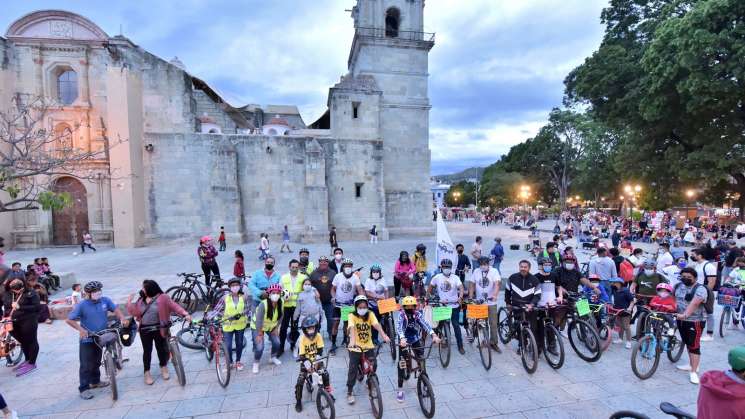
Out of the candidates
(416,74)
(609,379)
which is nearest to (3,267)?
(609,379)

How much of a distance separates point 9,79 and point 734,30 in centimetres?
3837

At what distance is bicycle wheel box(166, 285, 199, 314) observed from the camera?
355 inches

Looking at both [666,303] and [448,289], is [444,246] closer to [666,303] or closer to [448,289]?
[448,289]

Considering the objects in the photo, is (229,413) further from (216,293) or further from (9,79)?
(9,79)

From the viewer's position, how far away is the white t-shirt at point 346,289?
261 inches

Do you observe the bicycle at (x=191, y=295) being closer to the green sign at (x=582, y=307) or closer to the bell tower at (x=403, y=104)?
the green sign at (x=582, y=307)

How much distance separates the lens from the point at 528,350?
585 centimetres

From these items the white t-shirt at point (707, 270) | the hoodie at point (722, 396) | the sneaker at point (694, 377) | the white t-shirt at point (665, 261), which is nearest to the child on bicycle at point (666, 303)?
the sneaker at point (694, 377)

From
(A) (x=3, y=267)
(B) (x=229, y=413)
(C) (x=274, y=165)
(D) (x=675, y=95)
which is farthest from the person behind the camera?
(C) (x=274, y=165)

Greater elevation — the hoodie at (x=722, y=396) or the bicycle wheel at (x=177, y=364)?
the hoodie at (x=722, y=396)

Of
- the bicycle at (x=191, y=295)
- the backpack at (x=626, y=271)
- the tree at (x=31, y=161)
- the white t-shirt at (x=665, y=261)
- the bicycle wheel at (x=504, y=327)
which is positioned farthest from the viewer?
the bicycle at (x=191, y=295)

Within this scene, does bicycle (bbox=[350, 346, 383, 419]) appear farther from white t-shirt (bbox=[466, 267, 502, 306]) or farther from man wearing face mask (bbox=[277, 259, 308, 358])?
white t-shirt (bbox=[466, 267, 502, 306])

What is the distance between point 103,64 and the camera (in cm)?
2147

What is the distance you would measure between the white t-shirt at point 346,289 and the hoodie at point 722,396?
488cm
